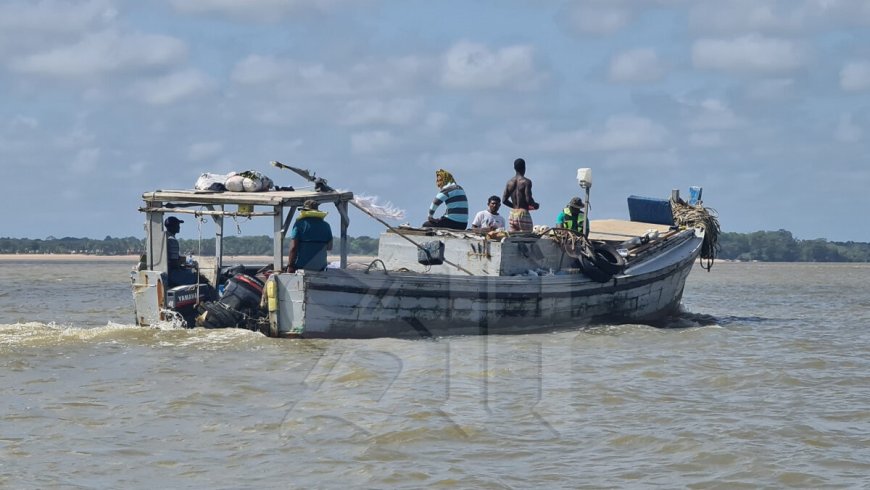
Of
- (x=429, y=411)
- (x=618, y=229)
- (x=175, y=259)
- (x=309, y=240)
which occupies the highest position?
(x=618, y=229)

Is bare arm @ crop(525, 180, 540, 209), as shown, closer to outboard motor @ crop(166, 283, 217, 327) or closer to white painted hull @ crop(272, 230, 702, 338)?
white painted hull @ crop(272, 230, 702, 338)

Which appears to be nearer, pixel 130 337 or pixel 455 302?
pixel 130 337

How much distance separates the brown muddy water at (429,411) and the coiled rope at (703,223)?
452 centimetres

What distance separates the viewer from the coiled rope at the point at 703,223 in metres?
22.2

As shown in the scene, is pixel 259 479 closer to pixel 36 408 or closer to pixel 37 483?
pixel 37 483

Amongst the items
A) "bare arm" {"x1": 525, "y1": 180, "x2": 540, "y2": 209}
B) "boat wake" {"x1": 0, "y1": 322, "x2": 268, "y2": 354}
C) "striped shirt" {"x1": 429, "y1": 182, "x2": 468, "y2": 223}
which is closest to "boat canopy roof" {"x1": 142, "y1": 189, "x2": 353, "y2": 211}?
"boat wake" {"x1": 0, "y1": 322, "x2": 268, "y2": 354}

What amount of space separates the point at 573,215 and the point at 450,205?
8.50 feet

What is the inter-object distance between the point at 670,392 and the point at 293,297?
5261mm

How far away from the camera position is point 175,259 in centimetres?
1675

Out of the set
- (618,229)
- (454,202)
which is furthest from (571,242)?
(618,229)

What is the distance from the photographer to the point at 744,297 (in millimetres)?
33312

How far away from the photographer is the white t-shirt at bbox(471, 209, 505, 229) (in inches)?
739

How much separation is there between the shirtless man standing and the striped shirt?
26.6 inches

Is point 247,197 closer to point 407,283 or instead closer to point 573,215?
point 407,283
